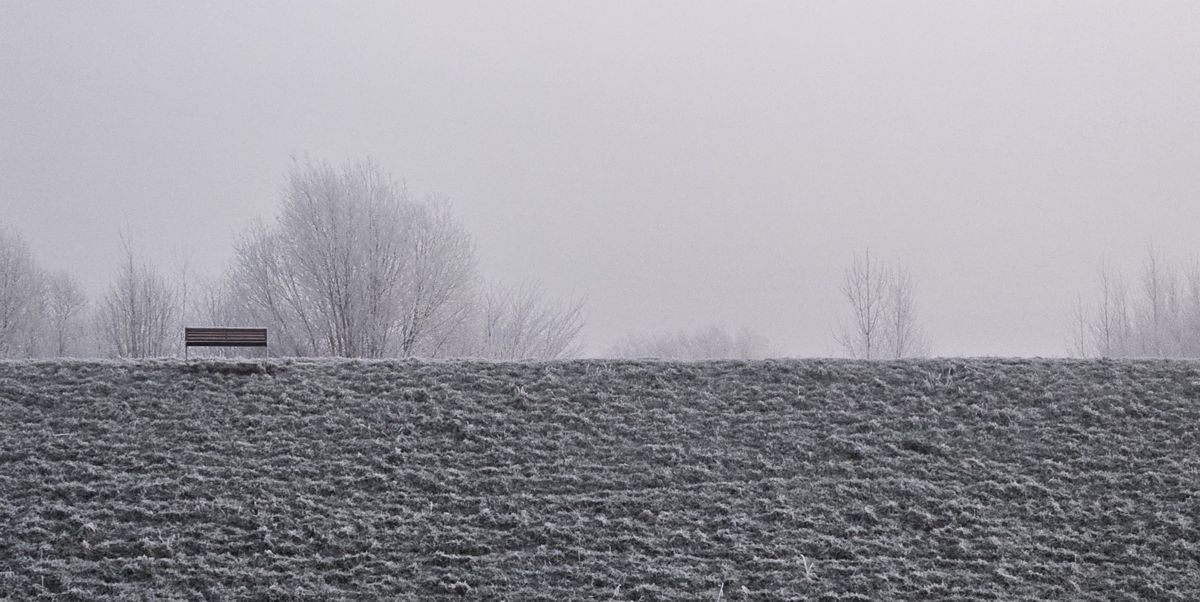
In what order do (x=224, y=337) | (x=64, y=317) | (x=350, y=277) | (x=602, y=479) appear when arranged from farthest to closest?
1. (x=64, y=317)
2. (x=350, y=277)
3. (x=224, y=337)
4. (x=602, y=479)

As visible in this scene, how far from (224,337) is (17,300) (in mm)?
17484

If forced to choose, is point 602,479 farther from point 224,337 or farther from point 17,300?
point 17,300

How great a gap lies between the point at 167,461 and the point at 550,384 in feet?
14.9

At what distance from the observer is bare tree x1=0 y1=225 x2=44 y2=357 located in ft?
90.4

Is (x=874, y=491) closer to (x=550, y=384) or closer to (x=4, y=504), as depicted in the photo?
(x=550, y=384)

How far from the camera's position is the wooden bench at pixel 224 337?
565 inches

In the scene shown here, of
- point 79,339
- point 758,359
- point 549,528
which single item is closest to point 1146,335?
point 758,359

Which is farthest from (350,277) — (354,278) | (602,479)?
(602,479)

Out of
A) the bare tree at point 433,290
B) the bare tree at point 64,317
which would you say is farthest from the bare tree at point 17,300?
the bare tree at point 433,290

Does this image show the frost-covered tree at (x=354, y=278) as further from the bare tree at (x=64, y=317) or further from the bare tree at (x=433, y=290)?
the bare tree at (x=64, y=317)

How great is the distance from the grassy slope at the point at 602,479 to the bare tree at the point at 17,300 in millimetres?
16805

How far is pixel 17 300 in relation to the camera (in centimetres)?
2814

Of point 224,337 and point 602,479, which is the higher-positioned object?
point 224,337

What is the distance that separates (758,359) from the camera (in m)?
13.6
